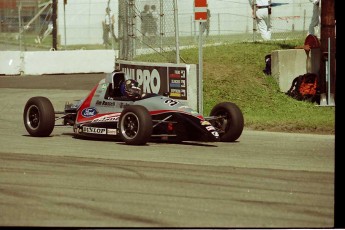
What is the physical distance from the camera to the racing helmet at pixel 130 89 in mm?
14087

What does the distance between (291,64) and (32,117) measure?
302 inches

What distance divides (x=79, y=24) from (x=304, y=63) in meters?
16.4

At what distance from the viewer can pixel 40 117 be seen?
47.3ft

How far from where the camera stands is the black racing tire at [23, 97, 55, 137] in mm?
14391

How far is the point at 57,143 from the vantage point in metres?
13.9

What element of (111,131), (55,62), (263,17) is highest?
(263,17)

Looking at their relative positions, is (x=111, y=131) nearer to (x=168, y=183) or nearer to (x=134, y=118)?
(x=134, y=118)

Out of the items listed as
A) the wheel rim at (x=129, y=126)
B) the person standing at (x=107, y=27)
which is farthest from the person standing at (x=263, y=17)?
the wheel rim at (x=129, y=126)

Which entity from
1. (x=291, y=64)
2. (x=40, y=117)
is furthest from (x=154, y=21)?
(x=40, y=117)

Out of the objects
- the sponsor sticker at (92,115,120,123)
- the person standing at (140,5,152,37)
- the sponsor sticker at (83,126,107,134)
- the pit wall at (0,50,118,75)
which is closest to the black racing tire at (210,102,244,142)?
the sponsor sticker at (92,115,120,123)

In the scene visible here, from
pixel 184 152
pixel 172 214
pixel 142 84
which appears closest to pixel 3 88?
pixel 142 84

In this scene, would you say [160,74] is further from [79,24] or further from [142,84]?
[79,24]

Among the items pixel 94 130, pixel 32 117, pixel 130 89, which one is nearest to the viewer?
pixel 94 130

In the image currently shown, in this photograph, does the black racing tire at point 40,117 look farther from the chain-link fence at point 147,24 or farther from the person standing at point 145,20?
the person standing at point 145,20
